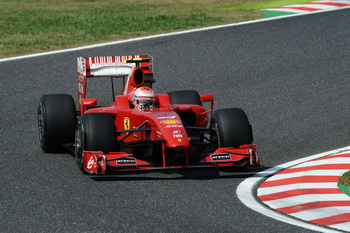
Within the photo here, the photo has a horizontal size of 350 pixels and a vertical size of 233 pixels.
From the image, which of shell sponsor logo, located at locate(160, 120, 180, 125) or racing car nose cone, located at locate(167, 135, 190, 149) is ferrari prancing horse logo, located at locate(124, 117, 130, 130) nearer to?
shell sponsor logo, located at locate(160, 120, 180, 125)

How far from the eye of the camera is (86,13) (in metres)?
23.0

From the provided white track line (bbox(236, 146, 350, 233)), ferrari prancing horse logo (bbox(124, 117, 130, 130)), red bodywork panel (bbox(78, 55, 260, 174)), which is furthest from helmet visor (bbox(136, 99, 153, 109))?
white track line (bbox(236, 146, 350, 233))

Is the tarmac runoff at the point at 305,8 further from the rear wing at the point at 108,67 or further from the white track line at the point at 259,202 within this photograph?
the white track line at the point at 259,202

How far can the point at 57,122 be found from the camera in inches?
431

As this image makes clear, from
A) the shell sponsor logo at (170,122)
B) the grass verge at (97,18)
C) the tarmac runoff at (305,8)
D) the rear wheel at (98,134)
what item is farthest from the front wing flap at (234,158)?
the tarmac runoff at (305,8)

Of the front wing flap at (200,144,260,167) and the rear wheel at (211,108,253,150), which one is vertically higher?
the rear wheel at (211,108,253,150)

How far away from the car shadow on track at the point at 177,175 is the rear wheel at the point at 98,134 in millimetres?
329

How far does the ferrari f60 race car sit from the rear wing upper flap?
0.6 inches

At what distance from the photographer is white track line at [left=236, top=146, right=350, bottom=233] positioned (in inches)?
310

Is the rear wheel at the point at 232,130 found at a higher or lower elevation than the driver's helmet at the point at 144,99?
lower

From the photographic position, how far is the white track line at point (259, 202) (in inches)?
310

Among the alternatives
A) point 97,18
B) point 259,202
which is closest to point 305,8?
point 97,18

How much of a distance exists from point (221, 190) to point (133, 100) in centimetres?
209

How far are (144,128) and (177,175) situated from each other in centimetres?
Answer: 72
